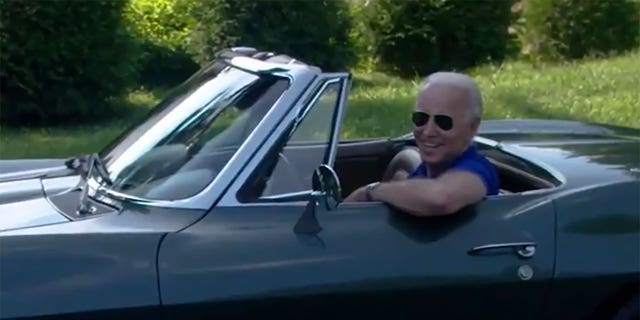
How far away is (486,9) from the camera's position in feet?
47.1

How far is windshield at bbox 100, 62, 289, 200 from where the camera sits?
3.61m

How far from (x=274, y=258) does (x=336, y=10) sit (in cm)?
984

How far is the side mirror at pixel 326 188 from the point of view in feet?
11.4

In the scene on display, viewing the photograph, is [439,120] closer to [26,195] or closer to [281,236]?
[281,236]

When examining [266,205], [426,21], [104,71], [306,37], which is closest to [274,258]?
[266,205]

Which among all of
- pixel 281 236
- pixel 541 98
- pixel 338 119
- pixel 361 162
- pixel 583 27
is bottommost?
pixel 583 27

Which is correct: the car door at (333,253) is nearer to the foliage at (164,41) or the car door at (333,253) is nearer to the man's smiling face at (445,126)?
the man's smiling face at (445,126)

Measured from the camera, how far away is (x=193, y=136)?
149 inches

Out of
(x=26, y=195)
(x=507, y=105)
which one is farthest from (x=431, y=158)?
(x=507, y=105)

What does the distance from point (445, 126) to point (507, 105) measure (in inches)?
257

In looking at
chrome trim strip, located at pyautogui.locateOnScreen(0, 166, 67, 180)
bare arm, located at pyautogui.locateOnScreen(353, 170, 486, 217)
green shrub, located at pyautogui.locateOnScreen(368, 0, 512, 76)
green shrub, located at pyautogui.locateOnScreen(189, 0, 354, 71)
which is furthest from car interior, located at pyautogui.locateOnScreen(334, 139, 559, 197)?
green shrub, located at pyautogui.locateOnScreen(368, 0, 512, 76)

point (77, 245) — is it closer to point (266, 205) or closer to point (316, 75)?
point (266, 205)

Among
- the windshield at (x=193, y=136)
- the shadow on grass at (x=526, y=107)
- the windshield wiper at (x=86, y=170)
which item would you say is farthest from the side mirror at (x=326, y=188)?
the shadow on grass at (x=526, y=107)

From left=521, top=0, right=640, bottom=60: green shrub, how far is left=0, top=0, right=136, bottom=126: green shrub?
17.5 ft
